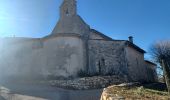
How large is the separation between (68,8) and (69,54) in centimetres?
898

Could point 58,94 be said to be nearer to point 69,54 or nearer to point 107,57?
point 69,54

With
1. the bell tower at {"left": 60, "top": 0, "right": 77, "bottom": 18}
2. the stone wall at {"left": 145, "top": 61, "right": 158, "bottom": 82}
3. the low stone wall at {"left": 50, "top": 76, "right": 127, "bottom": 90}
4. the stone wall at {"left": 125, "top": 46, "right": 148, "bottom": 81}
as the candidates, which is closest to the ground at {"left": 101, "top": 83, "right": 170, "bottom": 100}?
the low stone wall at {"left": 50, "top": 76, "right": 127, "bottom": 90}

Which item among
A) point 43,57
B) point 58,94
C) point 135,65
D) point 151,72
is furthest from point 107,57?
point 151,72

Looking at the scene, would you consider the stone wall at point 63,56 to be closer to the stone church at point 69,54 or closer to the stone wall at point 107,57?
the stone church at point 69,54

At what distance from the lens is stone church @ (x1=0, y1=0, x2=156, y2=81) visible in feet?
89.7

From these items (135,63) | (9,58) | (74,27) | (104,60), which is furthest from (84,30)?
(9,58)

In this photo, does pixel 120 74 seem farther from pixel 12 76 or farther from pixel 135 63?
pixel 12 76

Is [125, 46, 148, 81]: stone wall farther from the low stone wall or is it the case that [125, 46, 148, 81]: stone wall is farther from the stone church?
the low stone wall

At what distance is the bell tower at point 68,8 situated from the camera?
33.7 meters

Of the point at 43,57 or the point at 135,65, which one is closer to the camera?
the point at 43,57

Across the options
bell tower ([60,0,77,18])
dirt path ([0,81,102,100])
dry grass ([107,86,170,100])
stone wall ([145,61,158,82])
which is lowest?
dirt path ([0,81,102,100])

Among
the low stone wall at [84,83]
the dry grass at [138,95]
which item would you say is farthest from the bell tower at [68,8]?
the dry grass at [138,95]

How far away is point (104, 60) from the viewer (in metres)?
29.7

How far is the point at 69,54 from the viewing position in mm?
27219
